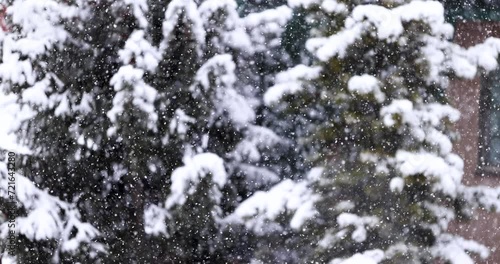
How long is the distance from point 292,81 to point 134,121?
4.14 ft

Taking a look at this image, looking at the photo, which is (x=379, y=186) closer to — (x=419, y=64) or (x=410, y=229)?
(x=410, y=229)

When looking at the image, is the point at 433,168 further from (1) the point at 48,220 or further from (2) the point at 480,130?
(1) the point at 48,220

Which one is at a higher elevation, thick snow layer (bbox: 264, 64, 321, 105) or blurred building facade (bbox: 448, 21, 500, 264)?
blurred building facade (bbox: 448, 21, 500, 264)

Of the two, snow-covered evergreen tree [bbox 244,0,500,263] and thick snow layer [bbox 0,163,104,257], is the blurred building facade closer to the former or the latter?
snow-covered evergreen tree [bbox 244,0,500,263]

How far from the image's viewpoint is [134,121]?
530 centimetres

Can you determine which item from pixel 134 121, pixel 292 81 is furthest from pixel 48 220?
pixel 292 81

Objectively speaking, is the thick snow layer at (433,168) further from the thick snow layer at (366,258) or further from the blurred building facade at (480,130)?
the blurred building facade at (480,130)

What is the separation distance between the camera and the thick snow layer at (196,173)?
5.27 meters

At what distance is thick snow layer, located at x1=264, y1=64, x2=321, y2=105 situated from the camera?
4734 mm

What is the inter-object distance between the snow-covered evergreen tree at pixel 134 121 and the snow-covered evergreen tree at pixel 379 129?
704mm

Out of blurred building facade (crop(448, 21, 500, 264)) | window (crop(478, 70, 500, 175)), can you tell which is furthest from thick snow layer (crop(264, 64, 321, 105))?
window (crop(478, 70, 500, 175))

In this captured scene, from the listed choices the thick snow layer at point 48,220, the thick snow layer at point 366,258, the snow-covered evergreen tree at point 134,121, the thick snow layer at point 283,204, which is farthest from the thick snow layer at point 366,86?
the thick snow layer at point 48,220

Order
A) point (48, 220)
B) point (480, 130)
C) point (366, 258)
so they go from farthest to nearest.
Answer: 1. point (480, 130)
2. point (48, 220)
3. point (366, 258)

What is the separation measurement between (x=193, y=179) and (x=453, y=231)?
253 cm
